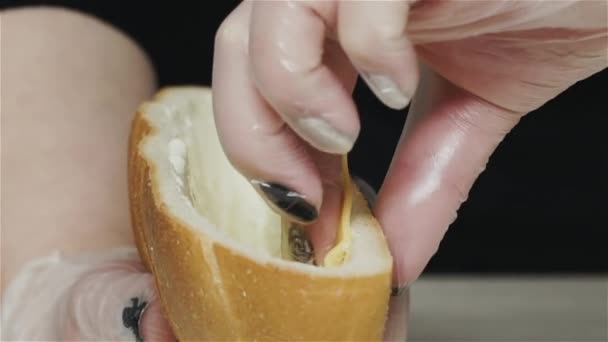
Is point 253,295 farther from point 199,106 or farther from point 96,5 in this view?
point 96,5

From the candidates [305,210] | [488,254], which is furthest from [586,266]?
[305,210]

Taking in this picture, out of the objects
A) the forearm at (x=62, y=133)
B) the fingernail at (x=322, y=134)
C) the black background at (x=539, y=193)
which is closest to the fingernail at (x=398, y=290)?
the fingernail at (x=322, y=134)

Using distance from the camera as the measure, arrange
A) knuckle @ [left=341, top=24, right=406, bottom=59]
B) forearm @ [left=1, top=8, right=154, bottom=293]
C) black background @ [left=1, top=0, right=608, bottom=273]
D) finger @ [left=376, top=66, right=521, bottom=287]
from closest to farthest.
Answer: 1. knuckle @ [left=341, top=24, right=406, bottom=59]
2. finger @ [left=376, top=66, right=521, bottom=287]
3. forearm @ [left=1, top=8, right=154, bottom=293]
4. black background @ [left=1, top=0, right=608, bottom=273]

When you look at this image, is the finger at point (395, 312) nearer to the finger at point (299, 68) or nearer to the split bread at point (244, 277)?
the split bread at point (244, 277)

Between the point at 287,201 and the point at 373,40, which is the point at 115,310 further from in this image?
the point at 373,40

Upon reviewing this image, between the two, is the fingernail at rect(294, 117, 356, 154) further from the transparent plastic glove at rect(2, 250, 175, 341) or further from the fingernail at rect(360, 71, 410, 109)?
→ the transparent plastic glove at rect(2, 250, 175, 341)

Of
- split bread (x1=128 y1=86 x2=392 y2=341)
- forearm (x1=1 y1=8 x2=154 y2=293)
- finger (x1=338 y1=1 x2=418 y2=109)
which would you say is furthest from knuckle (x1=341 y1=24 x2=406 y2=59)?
forearm (x1=1 y1=8 x2=154 y2=293)

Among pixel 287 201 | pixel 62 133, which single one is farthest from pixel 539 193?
pixel 287 201
